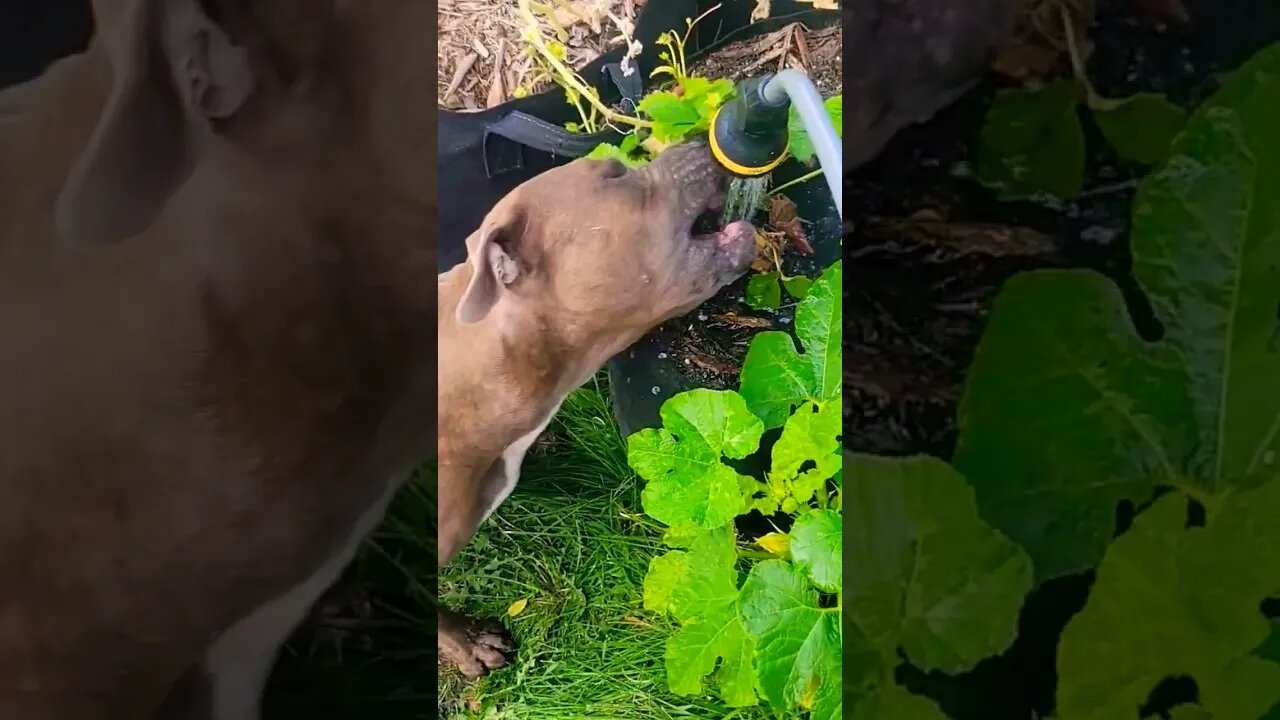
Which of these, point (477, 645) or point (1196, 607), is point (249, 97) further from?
point (1196, 607)

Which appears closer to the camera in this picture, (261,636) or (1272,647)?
(1272,647)

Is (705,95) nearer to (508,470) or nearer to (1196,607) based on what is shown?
(508,470)

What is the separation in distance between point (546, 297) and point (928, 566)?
0.51m

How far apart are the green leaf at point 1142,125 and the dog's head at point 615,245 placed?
39 centimetres

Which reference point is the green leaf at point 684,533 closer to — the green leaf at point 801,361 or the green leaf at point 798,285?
the green leaf at point 801,361

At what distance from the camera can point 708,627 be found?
1008mm

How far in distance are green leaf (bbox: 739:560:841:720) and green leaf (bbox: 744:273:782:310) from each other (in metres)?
0.29

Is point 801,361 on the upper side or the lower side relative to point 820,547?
upper

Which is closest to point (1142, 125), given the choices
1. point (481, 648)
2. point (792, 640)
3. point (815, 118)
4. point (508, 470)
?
point (815, 118)

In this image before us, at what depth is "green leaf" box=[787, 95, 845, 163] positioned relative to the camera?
0.98 metres

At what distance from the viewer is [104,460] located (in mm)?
1042

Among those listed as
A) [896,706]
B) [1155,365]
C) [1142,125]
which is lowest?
[896,706]

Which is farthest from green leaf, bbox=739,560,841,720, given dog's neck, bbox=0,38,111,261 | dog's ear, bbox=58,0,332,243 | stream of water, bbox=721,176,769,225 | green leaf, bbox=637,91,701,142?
dog's neck, bbox=0,38,111,261

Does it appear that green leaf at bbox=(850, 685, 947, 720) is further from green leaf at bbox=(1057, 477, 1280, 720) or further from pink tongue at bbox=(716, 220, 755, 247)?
pink tongue at bbox=(716, 220, 755, 247)
